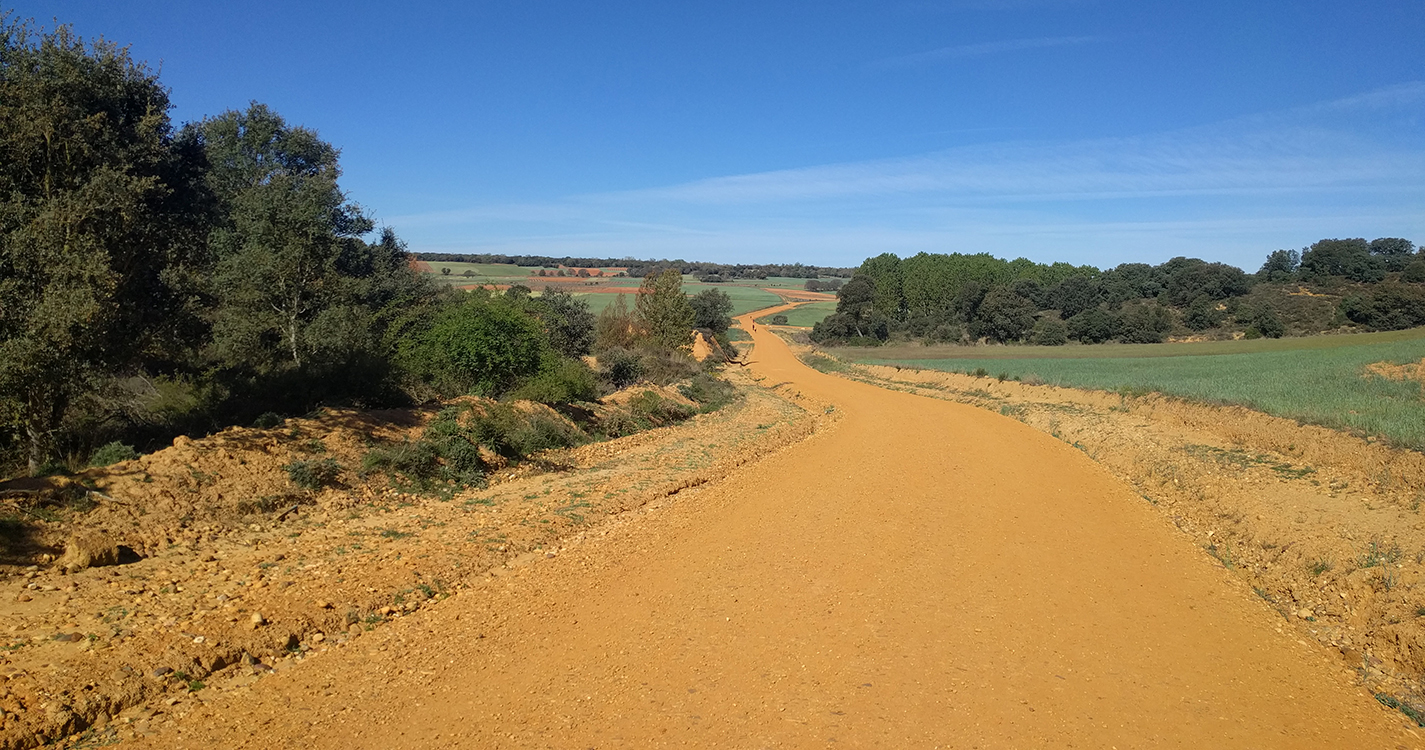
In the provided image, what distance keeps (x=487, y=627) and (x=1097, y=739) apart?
Answer: 493 centimetres

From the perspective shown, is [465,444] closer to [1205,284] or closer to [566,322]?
[566,322]

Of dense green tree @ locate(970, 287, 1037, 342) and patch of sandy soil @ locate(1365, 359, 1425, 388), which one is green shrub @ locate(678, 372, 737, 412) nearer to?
patch of sandy soil @ locate(1365, 359, 1425, 388)

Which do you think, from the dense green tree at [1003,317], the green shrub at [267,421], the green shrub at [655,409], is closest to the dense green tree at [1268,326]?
the dense green tree at [1003,317]

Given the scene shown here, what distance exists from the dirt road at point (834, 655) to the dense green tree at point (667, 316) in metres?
24.0

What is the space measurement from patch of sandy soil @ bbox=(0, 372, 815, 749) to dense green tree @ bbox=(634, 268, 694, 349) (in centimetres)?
2061

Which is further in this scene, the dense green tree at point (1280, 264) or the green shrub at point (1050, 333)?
the dense green tree at point (1280, 264)

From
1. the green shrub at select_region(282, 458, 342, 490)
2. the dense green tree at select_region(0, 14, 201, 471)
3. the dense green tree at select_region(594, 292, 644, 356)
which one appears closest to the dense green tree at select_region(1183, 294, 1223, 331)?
the dense green tree at select_region(594, 292, 644, 356)

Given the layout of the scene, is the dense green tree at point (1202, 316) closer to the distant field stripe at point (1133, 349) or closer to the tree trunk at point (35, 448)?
the distant field stripe at point (1133, 349)

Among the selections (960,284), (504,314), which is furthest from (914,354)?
(504,314)

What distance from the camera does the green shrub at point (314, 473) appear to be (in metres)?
10.6

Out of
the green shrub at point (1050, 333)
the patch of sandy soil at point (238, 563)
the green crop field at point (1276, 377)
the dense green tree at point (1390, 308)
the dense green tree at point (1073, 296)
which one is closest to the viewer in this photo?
the patch of sandy soil at point (238, 563)

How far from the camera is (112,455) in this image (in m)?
9.64

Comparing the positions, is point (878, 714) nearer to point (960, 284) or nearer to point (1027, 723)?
point (1027, 723)

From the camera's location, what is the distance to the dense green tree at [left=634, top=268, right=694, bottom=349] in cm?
3459
